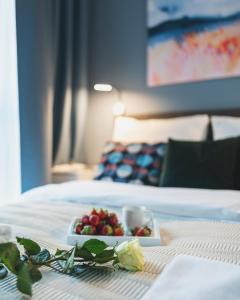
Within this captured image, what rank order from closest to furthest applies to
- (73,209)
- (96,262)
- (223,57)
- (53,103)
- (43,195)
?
(96,262) → (73,209) → (43,195) → (223,57) → (53,103)

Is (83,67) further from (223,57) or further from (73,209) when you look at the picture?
(73,209)

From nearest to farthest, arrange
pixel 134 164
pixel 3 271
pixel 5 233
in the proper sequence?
pixel 3 271
pixel 5 233
pixel 134 164

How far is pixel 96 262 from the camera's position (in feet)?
2.76

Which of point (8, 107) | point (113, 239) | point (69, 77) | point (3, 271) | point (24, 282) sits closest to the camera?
point (24, 282)

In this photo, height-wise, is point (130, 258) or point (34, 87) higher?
point (34, 87)

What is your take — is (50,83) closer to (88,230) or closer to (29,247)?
(88,230)

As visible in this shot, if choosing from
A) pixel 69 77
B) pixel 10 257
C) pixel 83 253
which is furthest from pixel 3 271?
pixel 69 77

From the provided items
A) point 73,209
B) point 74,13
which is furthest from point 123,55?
point 73,209

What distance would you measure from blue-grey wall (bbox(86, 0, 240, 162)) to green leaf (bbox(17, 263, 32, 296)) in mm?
2184

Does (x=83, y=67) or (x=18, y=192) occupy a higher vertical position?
(x=83, y=67)

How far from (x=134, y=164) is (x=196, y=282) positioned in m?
1.53

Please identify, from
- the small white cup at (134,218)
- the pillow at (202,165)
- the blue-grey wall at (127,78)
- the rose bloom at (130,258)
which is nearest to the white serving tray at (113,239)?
the small white cup at (134,218)

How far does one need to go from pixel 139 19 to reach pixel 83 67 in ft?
2.10

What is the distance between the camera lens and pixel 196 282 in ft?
2.36
